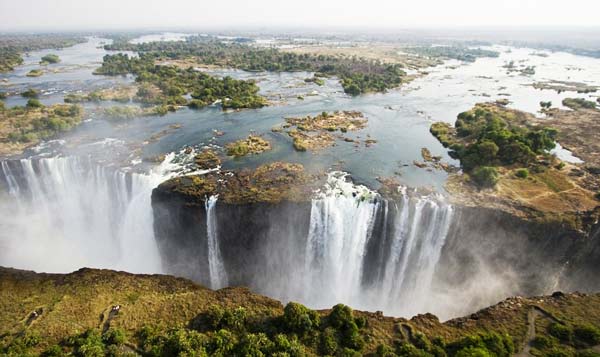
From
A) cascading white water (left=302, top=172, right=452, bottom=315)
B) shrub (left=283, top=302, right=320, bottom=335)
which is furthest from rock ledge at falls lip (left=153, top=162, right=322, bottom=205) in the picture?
shrub (left=283, top=302, right=320, bottom=335)

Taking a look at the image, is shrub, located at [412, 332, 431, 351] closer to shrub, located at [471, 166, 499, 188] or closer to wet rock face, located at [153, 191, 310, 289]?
wet rock face, located at [153, 191, 310, 289]

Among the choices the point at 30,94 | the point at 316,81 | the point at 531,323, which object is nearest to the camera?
the point at 531,323

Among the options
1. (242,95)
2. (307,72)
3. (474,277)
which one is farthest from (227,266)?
(307,72)

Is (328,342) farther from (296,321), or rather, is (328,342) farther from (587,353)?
(587,353)

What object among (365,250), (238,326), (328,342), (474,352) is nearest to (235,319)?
(238,326)

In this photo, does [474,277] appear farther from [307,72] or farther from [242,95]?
[307,72]

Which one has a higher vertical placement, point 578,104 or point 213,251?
point 578,104
